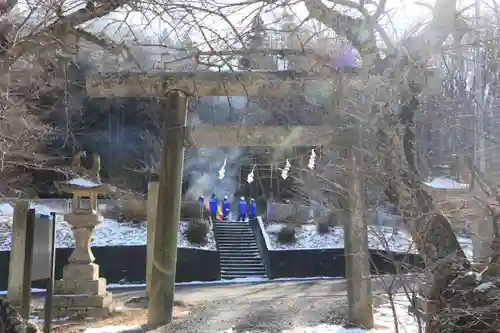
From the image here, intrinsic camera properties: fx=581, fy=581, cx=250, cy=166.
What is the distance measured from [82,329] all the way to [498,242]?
8026 mm

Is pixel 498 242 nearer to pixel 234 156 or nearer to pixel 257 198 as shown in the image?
pixel 234 156

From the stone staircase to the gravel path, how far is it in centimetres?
292

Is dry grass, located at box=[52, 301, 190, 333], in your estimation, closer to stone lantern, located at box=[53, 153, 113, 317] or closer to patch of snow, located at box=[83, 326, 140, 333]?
patch of snow, located at box=[83, 326, 140, 333]

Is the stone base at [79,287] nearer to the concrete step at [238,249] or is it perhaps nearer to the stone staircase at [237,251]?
the stone staircase at [237,251]

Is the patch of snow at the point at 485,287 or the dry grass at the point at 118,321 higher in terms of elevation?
the patch of snow at the point at 485,287

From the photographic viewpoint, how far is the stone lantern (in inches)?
457

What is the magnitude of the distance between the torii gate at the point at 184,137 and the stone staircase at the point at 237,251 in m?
11.0

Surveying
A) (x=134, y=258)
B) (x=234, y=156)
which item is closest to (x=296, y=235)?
(x=234, y=156)

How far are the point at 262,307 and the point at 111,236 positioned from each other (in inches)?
408

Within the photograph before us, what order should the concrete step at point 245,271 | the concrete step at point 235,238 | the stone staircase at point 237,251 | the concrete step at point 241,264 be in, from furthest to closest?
the concrete step at point 235,238, the concrete step at point 241,264, the stone staircase at point 237,251, the concrete step at point 245,271

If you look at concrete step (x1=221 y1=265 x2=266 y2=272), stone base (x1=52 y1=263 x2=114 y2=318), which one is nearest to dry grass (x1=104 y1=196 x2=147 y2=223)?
concrete step (x1=221 y1=265 x2=266 y2=272)

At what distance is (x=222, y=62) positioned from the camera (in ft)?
14.8

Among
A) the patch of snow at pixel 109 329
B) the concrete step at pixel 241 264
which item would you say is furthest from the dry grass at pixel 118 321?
the concrete step at pixel 241 264

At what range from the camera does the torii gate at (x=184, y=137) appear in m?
9.40
